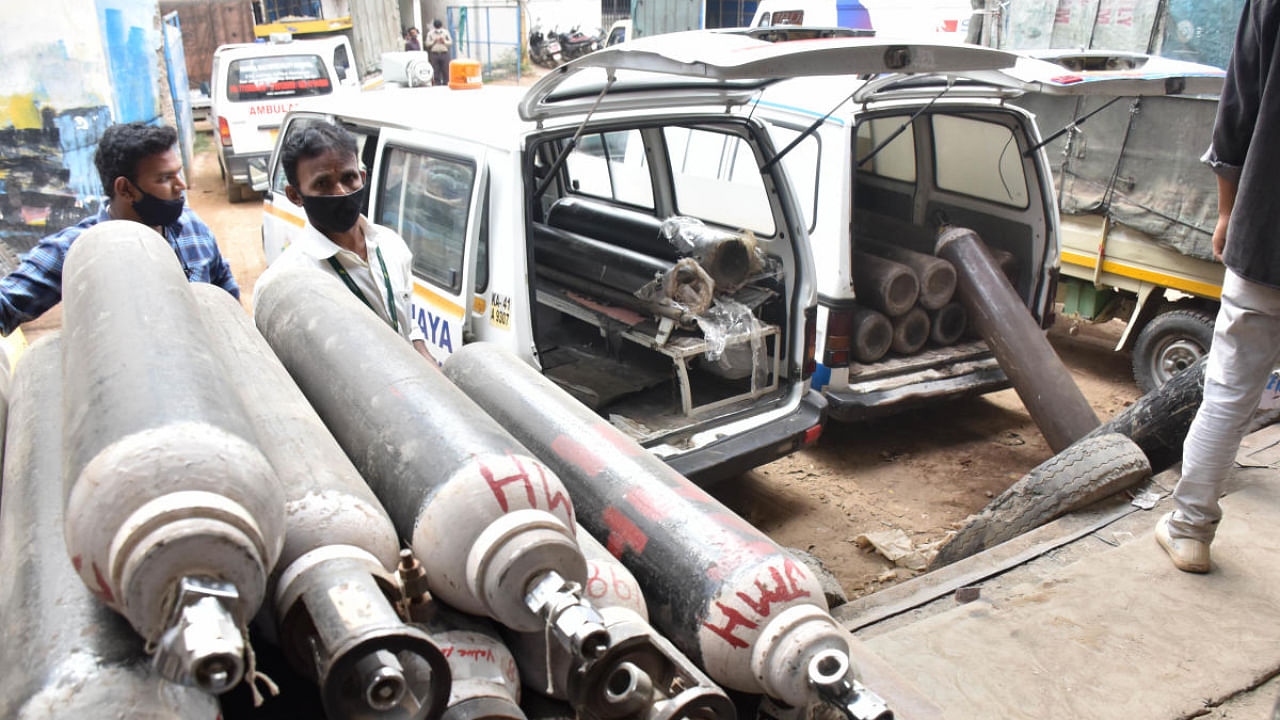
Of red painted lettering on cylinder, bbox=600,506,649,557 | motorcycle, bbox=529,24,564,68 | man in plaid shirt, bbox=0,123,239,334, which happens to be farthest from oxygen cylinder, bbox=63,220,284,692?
motorcycle, bbox=529,24,564,68

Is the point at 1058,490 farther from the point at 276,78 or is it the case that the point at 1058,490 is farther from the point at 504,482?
the point at 276,78

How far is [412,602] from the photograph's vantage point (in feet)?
3.87

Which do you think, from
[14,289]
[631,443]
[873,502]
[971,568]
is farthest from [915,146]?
[14,289]

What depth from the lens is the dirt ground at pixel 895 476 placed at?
4.41 metres

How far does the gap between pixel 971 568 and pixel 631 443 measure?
1.89m

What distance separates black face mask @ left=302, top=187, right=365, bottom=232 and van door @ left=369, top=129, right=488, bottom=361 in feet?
3.05

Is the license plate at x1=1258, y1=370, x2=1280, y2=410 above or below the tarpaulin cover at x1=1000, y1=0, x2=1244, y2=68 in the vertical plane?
below

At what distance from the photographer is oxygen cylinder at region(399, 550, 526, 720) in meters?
1.15

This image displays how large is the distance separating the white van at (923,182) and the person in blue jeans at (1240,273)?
4.13 feet

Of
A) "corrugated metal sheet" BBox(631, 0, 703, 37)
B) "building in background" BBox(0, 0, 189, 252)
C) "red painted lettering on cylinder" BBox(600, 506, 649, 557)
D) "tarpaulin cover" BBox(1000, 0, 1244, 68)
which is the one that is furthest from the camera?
"corrugated metal sheet" BBox(631, 0, 703, 37)

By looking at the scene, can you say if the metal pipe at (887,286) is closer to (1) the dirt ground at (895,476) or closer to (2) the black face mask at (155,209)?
(1) the dirt ground at (895,476)

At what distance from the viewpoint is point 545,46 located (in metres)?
26.1

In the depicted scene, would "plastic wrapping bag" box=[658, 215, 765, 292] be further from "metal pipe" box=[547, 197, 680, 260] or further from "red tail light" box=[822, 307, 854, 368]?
"red tail light" box=[822, 307, 854, 368]

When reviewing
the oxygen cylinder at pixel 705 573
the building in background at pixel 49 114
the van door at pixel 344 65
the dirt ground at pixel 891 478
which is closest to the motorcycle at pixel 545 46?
the van door at pixel 344 65
